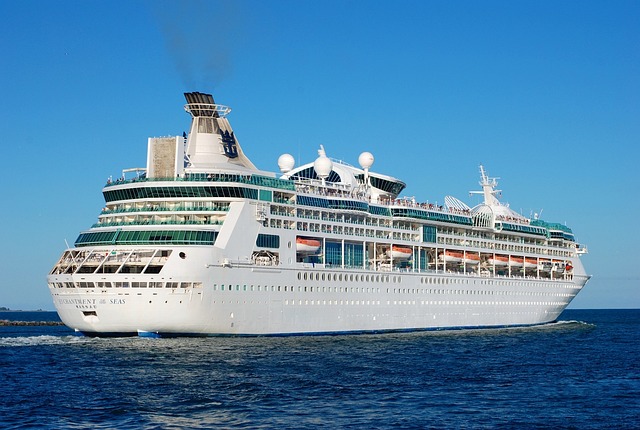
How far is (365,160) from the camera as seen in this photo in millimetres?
80562

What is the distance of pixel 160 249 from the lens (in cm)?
5488

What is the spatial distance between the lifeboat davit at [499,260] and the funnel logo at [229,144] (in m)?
32.7

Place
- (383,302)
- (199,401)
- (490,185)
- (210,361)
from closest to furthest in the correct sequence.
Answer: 1. (199,401)
2. (210,361)
3. (383,302)
4. (490,185)

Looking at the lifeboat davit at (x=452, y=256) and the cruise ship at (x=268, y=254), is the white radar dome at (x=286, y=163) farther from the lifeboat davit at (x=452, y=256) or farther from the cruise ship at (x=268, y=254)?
the lifeboat davit at (x=452, y=256)

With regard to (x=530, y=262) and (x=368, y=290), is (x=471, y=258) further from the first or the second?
(x=368, y=290)

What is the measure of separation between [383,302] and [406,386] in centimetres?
3219

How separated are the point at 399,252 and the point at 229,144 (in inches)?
737

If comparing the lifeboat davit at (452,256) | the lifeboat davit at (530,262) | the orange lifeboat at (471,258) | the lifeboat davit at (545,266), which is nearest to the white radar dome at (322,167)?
the lifeboat davit at (452,256)

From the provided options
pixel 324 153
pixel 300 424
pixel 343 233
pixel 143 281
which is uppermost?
pixel 324 153

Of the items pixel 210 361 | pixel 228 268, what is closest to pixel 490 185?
pixel 228 268

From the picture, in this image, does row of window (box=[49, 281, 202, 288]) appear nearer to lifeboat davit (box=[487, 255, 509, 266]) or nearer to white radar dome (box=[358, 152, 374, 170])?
white radar dome (box=[358, 152, 374, 170])

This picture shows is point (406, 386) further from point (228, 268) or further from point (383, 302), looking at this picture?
point (383, 302)

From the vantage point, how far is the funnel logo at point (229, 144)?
65.9 metres

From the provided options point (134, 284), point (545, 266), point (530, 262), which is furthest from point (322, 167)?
point (545, 266)
